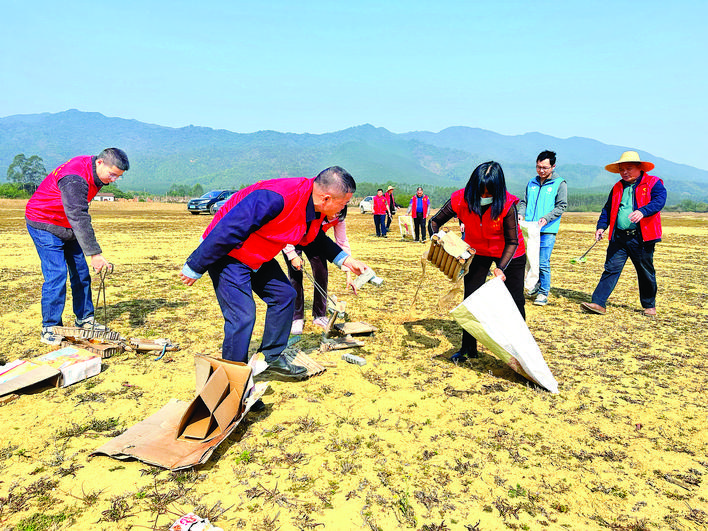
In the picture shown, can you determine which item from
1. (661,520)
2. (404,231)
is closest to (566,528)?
(661,520)

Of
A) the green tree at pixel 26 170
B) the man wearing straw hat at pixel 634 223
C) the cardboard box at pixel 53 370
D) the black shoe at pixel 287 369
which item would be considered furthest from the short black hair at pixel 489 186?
the green tree at pixel 26 170

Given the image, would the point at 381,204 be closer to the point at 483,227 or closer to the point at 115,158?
the point at 483,227

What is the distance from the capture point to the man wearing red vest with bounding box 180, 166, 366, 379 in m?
2.98

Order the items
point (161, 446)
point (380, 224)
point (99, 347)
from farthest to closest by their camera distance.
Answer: point (380, 224) → point (99, 347) → point (161, 446)

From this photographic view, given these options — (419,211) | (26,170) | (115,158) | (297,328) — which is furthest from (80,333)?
(26,170)

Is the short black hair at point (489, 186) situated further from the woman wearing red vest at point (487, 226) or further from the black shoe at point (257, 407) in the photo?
the black shoe at point (257, 407)

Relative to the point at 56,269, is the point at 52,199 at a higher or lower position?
higher

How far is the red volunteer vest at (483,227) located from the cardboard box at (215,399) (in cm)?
249

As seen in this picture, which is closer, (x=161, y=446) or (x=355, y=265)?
(x=161, y=446)

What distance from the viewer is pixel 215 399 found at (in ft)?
9.09

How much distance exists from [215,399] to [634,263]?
20.0 ft

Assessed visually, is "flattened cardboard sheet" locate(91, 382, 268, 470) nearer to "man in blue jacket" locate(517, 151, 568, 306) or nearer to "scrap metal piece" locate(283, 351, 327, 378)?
"scrap metal piece" locate(283, 351, 327, 378)

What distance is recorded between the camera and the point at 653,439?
3.14m

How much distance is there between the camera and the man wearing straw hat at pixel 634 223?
5957 millimetres
